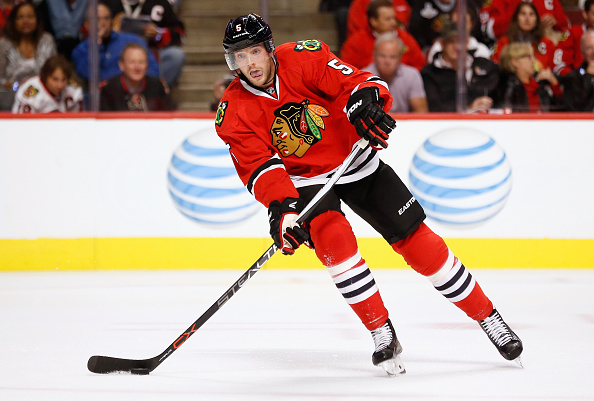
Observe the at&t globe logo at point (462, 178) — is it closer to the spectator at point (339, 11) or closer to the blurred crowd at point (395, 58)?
the blurred crowd at point (395, 58)

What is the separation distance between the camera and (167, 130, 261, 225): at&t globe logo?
4383mm

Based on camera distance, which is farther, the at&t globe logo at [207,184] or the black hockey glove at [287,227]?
the at&t globe logo at [207,184]

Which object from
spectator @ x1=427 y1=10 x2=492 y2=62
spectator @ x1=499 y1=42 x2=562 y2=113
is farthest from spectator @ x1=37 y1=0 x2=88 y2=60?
spectator @ x1=499 y1=42 x2=562 y2=113

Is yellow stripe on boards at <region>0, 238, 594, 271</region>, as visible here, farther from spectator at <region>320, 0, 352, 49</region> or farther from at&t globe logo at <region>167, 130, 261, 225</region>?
spectator at <region>320, 0, 352, 49</region>

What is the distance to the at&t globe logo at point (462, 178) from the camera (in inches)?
169

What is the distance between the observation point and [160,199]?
4.50m

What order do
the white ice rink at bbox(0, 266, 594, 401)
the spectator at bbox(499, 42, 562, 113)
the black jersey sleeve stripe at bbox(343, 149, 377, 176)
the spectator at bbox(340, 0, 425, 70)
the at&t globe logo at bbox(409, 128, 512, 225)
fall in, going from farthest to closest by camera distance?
the spectator at bbox(340, 0, 425, 70) < the spectator at bbox(499, 42, 562, 113) < the at&t globe logo at bbox(409, 128, 512, 225) < the black jersey sleeve stripe at bbox(343, 149, 377, 176) < the white ice rink at bbox(0, 266, 594, 401)

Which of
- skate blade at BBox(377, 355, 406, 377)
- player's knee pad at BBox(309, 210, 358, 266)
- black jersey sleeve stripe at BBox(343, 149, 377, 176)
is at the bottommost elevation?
skate blade at BBox(377, 355, 406, 377)

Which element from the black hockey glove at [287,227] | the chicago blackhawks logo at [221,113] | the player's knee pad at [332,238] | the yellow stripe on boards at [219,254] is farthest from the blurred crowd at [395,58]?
the black hockey glove at [287,227]

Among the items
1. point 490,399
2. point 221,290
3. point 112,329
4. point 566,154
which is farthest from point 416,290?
point 490,399

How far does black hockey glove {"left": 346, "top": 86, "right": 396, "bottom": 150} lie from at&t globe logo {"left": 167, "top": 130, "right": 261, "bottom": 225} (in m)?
2.04

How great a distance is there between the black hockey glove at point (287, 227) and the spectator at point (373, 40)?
239 centimetres

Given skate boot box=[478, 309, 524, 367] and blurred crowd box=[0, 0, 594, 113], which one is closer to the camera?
skate boot box=[478, 309, 524, 367]

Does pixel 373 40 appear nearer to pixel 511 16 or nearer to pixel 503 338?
pixel 511 16
